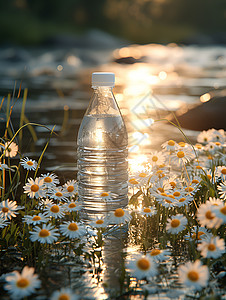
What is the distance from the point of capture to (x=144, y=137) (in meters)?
5.59

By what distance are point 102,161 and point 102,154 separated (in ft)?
Result: 0.16

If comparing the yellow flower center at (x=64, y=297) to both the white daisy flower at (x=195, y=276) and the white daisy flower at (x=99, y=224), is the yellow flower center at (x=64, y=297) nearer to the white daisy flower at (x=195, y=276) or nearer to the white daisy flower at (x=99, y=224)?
the white daisy flower at (x=195, y=276)

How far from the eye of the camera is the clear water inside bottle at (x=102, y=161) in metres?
3.12

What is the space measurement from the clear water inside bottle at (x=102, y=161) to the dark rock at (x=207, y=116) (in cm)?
288

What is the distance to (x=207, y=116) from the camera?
620 cm

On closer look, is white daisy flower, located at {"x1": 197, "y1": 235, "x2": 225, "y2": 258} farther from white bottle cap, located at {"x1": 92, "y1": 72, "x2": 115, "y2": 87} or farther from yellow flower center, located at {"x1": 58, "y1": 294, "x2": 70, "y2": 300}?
white bottle cap, located at {"x1": 92, "y1": 72, "x2": 115, "y2": 87}

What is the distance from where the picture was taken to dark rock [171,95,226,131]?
6.04 metres

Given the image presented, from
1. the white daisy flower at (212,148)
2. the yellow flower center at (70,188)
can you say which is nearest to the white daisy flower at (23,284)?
the yellow flower center at (70,188)

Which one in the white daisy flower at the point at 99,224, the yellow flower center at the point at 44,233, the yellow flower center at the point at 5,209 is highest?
the yellow flower center at the point at 5,209

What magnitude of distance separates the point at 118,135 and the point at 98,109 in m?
0.21

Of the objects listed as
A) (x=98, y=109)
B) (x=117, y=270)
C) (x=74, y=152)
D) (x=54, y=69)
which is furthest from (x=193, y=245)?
(x=54, y=69)

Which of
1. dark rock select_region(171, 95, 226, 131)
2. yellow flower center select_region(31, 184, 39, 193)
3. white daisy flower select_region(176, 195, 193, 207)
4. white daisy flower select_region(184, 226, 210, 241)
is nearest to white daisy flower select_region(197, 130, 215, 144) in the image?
white daisy flower select_region(176, 195, 193, 207)

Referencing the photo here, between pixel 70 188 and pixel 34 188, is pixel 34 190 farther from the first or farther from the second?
pixel 70 188

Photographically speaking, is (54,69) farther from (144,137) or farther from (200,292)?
(200,292)
